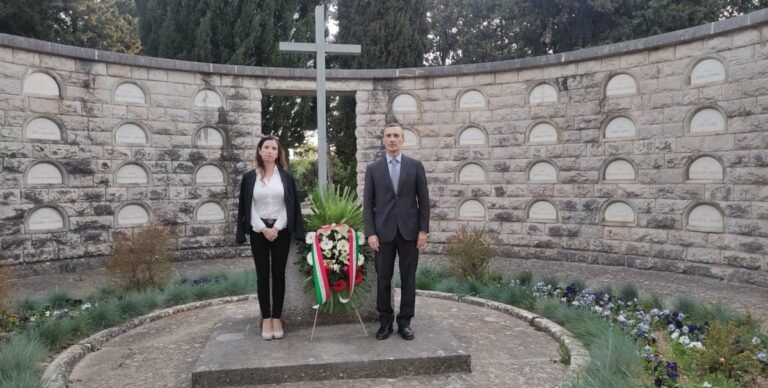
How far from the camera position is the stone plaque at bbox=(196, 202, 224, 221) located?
8.56 metres

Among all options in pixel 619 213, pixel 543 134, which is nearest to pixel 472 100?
pixel 543 134

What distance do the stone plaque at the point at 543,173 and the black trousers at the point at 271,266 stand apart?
17.6ft

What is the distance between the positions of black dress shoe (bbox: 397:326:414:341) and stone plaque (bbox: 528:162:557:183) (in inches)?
200

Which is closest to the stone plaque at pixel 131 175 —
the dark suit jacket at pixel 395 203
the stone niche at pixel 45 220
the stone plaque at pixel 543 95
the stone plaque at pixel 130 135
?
the stone plaque at pixel 130 135

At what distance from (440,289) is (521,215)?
3083mm

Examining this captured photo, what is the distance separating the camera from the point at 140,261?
5840 millimetres

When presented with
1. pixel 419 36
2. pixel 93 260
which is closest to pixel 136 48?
pixel 419 36

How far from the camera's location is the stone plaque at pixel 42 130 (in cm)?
707

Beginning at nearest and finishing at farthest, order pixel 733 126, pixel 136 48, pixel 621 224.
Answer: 1. pixel 733 126
2. pixel 621 224
3. pixel 136 48

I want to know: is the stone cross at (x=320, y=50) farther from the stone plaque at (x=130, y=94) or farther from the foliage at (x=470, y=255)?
the stone plaque at (x=130, y=94)

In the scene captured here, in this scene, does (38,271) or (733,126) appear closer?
(733,126)

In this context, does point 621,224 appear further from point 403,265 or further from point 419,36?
point 419,36

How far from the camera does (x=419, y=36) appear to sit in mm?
15438

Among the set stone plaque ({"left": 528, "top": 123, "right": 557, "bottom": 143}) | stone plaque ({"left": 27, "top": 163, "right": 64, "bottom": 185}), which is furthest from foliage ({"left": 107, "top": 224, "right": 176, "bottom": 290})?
stone plaque ({"left": 528, "top": 123, "right": 557, "bottom": 143})
